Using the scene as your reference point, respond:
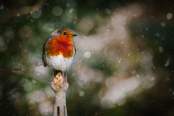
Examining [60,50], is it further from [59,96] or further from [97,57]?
[97,57]

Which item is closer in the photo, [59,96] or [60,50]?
[59,96]

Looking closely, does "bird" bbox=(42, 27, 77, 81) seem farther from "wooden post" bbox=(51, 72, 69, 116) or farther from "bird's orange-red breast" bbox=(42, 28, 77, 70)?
"wooden post" bbox=(51, 72, 69, 116)

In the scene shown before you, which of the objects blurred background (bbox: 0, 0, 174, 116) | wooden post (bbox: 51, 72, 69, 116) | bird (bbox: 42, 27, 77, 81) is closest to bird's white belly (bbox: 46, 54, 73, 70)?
bird (bbox: 42, 27, 77, 81)

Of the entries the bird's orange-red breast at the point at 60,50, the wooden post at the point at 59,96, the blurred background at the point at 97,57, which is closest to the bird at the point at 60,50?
the bird's orange-red breast at the point at 60,50

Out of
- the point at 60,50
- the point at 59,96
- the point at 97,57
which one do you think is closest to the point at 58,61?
the point at 60,50

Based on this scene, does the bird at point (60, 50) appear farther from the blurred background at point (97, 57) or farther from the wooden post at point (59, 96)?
the blurred background at point (97, 57)

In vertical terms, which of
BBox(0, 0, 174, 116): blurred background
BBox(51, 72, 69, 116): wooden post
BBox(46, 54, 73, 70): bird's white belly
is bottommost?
BBox(51, 72, 69, 116): wooden post

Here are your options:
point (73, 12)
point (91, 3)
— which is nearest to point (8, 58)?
point (73, 12)
